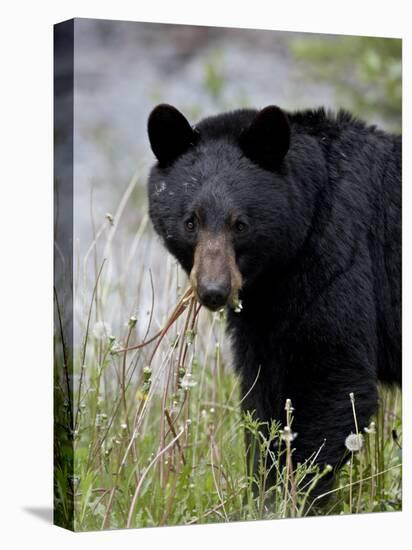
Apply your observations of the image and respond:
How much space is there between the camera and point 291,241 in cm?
645

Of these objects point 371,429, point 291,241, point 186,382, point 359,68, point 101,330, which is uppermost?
point 359,68

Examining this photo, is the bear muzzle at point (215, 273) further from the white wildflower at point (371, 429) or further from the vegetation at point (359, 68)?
the vegetation at point (359, 68)

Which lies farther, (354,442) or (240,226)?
(354,442)

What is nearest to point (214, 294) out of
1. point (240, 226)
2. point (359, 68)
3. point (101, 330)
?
point (240, 226)

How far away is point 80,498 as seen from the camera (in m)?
6.08

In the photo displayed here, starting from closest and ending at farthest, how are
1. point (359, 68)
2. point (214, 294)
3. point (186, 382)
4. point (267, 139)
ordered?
1. point (214, 294)
2. point (186, 382)
3. point (267, 139)
4. point (359, 68)

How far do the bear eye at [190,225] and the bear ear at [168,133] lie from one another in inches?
17.5

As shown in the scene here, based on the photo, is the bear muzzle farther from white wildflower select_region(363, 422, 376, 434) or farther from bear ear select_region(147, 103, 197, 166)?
white wildflower select_region(363, 422, 376, 434)

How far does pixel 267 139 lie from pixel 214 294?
3.30 ft

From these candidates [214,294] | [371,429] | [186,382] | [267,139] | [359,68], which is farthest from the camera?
[359,68]

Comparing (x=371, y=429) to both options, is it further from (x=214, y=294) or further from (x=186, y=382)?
(x=214, y=294)

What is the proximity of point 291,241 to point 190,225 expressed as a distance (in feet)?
1.93

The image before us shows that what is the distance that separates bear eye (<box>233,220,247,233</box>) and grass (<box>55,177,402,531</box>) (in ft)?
1.68

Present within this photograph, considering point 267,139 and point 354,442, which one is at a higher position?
point 267,139
